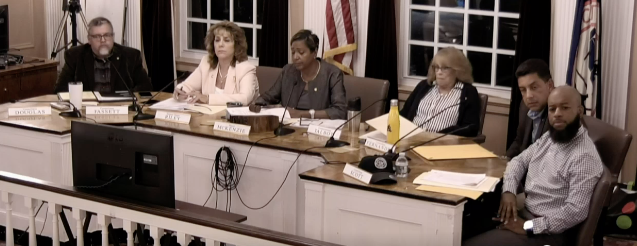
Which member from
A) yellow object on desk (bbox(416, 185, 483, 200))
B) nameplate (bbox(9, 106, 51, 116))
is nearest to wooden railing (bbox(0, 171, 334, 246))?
yellow object on desk (bbox(416, 185, 483, 200))

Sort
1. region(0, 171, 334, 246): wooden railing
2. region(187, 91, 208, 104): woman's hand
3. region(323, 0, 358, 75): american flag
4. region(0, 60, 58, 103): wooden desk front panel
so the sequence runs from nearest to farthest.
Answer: region(0, 171, 334, 246): wooden railing
region(187, 91, 208, 104): woman's hand
region(323, 0, 358, 75): american flag
region(0, 60, 58, 103): wooden desk front panel

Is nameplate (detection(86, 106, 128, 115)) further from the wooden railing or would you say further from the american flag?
the american flag

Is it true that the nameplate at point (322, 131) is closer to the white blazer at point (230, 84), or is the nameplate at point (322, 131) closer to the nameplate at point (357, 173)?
the nameplate at point (357, 173)

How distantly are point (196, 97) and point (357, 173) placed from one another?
1931mm

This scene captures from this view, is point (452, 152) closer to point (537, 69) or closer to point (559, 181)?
point (537, 69)

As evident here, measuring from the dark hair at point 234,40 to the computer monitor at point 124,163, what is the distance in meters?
2.24

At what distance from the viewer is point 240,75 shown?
5.81m

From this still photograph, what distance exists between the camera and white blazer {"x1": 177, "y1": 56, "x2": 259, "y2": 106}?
18.8ft

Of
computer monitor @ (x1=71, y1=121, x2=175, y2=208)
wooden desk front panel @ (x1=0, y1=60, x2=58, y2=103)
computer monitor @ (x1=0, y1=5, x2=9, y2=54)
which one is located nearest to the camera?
computer monitor @ (x1=71, y1=121, x2=175, y2=208)

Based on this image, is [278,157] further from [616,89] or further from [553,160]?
[616,89]

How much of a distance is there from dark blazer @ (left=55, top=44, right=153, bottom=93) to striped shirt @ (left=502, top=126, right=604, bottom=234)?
301 cm

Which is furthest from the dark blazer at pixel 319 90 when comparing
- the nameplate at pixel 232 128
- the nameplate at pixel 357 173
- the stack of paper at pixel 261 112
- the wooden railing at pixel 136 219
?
the wooden railing at pixel 136 219

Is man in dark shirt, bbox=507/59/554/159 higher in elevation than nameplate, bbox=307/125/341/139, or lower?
higher

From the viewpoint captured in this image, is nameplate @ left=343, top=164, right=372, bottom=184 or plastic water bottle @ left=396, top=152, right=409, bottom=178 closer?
nameplate @ left=343, top=164, right=372, bottom=184
